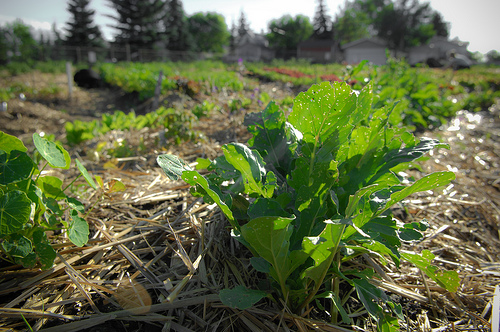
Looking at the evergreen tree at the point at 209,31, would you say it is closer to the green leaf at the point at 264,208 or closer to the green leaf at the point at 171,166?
the green leaf at the point at 171,166

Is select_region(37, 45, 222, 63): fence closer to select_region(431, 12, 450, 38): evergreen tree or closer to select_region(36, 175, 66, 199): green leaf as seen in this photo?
select_region(36, 175, 66, 199): green leaf

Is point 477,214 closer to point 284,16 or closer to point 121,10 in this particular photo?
point 121,10

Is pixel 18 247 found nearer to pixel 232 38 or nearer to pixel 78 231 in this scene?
pixel 78 231

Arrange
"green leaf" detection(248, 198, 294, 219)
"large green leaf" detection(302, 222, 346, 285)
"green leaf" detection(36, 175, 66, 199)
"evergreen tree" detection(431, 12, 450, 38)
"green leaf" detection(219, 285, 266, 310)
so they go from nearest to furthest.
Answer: "large green leaf" detection(302, 222, 346, 285) < "green leaf" detection(219, 285, 266, 310) < "green leaf" detection(248, 198, 294, 219) < "green leaf" detection(36, 175, 66, 199) < "evergreen tree" detection(431, 12, 450, 38)

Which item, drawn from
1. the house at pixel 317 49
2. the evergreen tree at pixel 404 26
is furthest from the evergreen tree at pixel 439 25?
the house at pixel 317 49

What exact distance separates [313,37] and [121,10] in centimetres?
4105

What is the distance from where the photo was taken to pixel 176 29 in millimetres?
41438

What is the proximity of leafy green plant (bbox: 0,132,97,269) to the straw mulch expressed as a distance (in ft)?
0.38

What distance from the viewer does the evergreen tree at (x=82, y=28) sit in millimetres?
37812

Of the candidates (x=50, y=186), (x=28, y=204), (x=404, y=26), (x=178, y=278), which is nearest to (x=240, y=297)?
(x=178, y=278)

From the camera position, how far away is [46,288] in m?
1.06

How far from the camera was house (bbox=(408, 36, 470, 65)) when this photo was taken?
54.2 metres

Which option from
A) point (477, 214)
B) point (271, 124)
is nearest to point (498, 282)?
point (477, 214)

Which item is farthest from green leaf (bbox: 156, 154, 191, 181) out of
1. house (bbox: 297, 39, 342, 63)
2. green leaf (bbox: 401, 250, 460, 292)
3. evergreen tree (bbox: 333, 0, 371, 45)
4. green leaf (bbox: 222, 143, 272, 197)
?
evergreen tree (bbox: 333, 0, 371, 45)
